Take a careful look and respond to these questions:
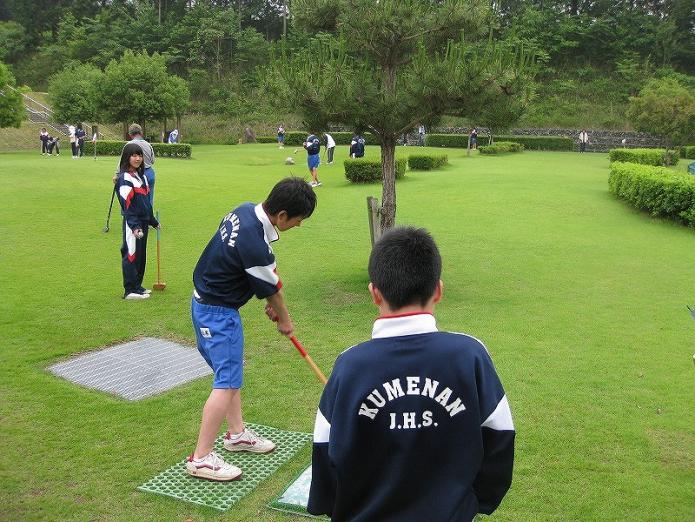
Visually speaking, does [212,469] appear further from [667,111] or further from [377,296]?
[667,111]

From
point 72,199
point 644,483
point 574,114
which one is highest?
point 574,114

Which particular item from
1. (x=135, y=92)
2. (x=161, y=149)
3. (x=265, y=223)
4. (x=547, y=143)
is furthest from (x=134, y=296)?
(x=547, y=143)

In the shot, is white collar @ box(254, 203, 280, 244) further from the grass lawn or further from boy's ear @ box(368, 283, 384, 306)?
boy's ear @ box(368, 283, 384, 306)

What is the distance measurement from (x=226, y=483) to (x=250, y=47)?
59190 mm

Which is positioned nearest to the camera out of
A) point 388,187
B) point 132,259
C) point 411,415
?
point 411,415

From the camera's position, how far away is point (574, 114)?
4869cm

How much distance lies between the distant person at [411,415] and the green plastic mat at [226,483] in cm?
196

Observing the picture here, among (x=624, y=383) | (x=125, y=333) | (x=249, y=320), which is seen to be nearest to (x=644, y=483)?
(x=624, y=383)

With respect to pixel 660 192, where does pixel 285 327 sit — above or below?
below

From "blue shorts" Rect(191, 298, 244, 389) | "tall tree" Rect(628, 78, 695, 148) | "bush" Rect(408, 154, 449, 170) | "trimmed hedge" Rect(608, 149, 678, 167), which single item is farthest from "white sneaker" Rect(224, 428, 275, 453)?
"tall tree" Rect(628, 78, 695, 148)

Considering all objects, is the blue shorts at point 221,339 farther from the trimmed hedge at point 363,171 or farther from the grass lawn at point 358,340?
the trimmed hedge at point 363,171

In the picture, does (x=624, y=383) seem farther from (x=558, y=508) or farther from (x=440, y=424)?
(x=440, y=424)

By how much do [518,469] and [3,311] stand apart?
6033 millimetres

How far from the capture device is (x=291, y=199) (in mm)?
3686
